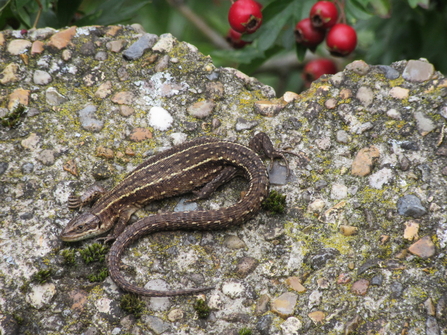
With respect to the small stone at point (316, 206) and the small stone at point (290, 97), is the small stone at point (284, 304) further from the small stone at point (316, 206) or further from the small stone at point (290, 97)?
the small stone at point (290, 97)

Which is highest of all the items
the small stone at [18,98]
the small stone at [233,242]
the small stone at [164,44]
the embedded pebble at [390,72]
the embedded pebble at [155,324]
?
the embedded pebble at [390,72]

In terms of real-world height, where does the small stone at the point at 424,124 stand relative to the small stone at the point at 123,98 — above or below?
above

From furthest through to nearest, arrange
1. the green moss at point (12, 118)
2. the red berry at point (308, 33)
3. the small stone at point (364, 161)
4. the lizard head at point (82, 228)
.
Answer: the red berry at point (308, 33) → the green moss at point (12, 118) → the small stone at point (364, 161) → the lizard head at point (82, 228)

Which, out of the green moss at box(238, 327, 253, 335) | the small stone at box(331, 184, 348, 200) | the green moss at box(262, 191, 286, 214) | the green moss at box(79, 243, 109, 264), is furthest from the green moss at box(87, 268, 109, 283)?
the small stone at box(331, 184, 348, 200)

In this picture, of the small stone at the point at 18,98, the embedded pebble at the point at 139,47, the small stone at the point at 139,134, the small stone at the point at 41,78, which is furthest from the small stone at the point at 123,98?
the small stone at the point at 18,98

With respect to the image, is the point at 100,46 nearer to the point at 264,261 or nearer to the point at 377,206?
the point at 264,261

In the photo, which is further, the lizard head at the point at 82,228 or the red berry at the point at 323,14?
the red berry at the point at 323,14

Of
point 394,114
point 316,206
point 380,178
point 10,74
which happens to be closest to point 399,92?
point 394,114

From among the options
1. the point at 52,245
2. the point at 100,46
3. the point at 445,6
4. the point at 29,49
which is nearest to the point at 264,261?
the point at 52,245
